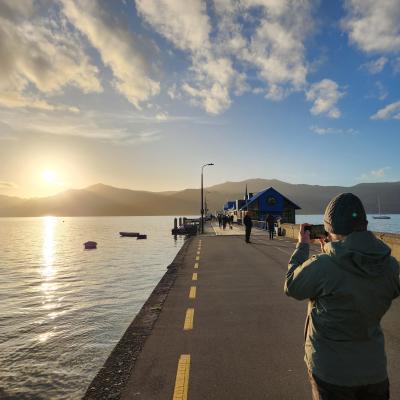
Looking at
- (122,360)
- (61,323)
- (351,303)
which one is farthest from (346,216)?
(61,323)

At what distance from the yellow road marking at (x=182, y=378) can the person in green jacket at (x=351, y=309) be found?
2615 millimetres

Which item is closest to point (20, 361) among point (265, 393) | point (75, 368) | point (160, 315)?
point (75, 368)

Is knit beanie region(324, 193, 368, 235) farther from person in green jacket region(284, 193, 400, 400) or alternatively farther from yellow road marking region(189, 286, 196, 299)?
yellow road marking region(189, 286, 196, 299)

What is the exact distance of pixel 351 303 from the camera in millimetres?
2361

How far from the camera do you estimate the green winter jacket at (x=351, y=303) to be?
7.70 ft

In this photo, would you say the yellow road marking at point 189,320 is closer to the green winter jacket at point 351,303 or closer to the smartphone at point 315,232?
the smartphone at point 315,232

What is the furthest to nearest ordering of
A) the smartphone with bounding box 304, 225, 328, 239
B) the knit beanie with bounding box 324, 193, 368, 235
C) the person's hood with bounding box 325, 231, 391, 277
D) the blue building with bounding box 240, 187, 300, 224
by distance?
the blue building with bounding box 240, 187, 300, 224 → the smartphone with bounding box 304, 225, 328, 239 → the knit beanie with bounding box 324, 193, 368, 235 → the person's hood with bounding box 325, 231, 391, 277

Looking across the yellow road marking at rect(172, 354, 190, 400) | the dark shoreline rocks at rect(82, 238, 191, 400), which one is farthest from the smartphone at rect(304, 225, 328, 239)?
the dark shoreline rocks at rect(82, 238, 191, 400)

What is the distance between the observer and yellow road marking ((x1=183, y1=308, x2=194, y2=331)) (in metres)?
7.49

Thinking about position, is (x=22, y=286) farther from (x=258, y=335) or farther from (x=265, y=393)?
(x=265, y=393)

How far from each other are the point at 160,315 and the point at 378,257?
22.6ft

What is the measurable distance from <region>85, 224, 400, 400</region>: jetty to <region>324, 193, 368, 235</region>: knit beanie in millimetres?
2927

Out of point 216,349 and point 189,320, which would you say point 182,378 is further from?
point 189,320

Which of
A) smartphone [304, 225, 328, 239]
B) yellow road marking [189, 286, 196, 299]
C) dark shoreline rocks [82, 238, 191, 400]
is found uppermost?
smartphone [304, 225, 328, 239]
